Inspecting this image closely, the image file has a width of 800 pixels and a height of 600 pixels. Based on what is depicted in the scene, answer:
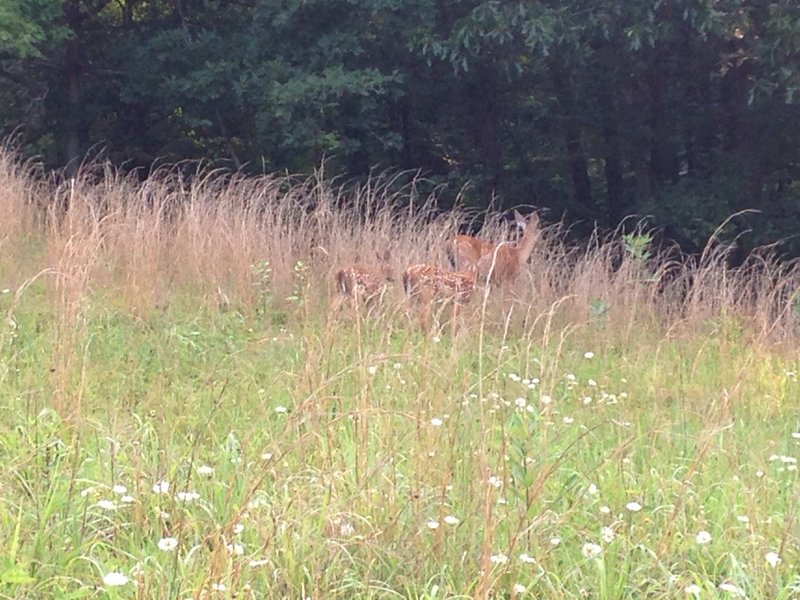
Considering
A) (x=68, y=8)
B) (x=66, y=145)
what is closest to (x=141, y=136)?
(x=66, y=145)

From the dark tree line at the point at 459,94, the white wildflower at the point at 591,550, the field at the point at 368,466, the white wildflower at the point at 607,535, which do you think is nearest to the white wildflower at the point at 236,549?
the field at the point at 368,466

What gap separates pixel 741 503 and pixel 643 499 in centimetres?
37

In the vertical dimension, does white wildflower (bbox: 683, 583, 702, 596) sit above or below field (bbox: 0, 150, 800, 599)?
above

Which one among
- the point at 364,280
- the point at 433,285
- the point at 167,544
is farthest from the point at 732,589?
the point at 364,280

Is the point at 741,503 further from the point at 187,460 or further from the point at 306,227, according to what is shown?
the point at 306,227

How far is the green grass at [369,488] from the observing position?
285 centimetres

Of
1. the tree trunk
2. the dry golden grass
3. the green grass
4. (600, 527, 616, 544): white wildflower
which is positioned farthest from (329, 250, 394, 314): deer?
the tree trunk

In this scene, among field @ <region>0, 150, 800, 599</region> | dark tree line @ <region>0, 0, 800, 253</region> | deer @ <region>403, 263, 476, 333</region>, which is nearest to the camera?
field @ <region>0, 150, 800, 599</region>

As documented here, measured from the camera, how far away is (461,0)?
12.8m

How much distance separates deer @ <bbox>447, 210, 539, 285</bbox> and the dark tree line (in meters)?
3.85

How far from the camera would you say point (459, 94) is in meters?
16.3

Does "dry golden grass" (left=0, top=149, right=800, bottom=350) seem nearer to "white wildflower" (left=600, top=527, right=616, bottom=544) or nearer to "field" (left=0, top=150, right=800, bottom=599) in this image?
"field" (left=0, top=150, right=800, bottom=599)

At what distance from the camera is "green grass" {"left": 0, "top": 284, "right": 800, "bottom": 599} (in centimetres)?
285

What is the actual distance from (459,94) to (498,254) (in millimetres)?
8729
